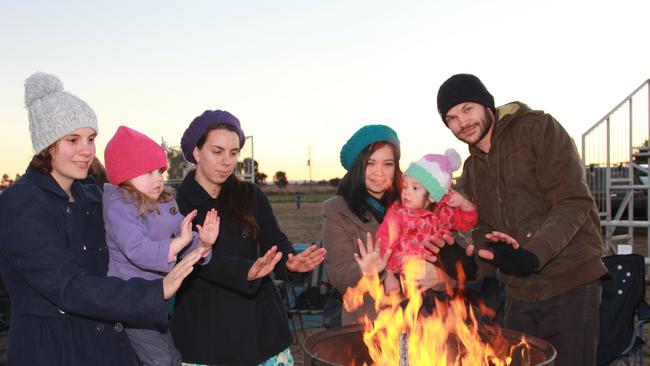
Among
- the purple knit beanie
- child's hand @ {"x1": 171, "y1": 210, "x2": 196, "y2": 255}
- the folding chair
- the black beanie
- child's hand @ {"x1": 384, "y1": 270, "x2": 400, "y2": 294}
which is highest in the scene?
the black beanie

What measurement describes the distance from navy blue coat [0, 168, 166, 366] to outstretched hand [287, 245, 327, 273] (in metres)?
0.95

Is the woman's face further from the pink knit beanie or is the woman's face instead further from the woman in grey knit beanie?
the woman in grey knit beanie

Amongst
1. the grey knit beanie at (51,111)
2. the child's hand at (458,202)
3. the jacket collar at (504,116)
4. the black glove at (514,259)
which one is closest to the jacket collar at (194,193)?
the grey knit beanie at (51,111)

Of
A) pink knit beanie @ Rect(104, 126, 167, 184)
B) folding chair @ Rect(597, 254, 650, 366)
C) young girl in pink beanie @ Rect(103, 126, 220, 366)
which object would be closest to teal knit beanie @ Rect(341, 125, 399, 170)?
young girl in pink beanie @ Rect(103, 126, 220, 366)

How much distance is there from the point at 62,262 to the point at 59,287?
0.10 m

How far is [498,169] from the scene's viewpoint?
11.1 ft

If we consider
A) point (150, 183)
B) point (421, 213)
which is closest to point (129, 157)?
point (150, 183)

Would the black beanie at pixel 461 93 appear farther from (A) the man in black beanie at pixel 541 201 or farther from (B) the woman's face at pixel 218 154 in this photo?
(B) the woman's face at pixel 218 154

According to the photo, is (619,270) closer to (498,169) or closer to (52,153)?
(498,169)

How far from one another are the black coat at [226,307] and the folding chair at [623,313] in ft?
9.45

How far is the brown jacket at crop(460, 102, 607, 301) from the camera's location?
317cm

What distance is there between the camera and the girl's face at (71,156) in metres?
2.44

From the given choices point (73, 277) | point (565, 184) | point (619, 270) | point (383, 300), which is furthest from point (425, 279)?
point (619, 270)

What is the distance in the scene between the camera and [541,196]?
331 centimetres
